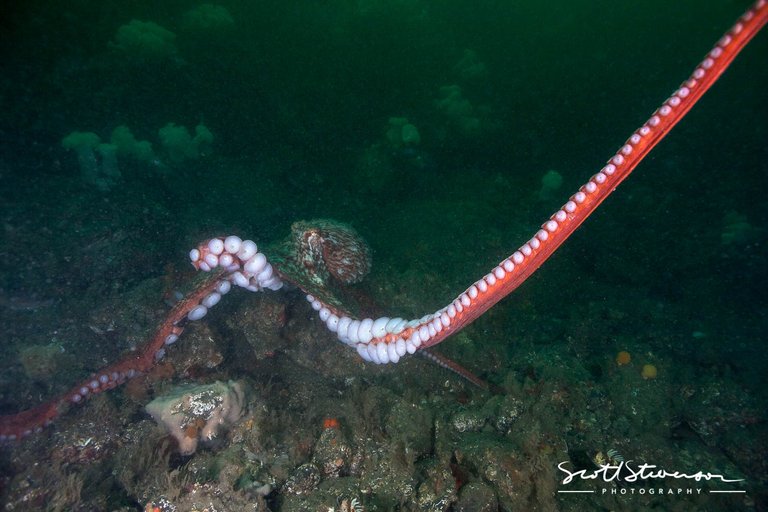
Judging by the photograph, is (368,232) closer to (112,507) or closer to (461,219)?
(461,219)

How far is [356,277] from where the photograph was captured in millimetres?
6043

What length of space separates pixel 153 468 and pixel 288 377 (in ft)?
6.92

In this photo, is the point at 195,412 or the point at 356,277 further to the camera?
the point at 356,277

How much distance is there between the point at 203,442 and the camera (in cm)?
436

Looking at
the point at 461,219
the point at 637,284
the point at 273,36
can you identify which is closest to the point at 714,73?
the point at 461,219

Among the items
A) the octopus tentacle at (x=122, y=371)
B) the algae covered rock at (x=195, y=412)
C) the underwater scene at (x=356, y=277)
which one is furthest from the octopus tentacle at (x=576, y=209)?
the octopus tentacle at (x=122, y=371)
